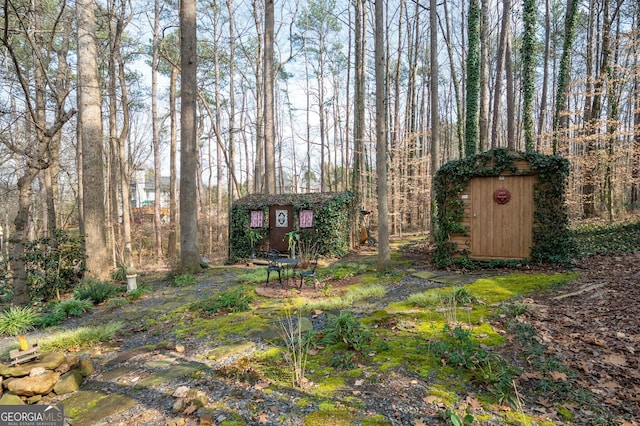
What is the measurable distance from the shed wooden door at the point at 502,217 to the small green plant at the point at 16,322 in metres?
8.04

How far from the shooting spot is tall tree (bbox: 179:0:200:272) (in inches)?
287

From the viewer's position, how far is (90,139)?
21.4 feet

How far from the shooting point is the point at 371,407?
2.14 m

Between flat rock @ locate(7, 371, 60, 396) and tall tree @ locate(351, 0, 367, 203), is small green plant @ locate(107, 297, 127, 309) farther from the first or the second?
tall tree @ locate(351, 0, 367, 203)

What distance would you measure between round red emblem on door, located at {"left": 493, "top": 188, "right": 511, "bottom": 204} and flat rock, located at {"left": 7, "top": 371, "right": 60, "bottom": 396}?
762cm

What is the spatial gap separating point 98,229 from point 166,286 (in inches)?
74.2

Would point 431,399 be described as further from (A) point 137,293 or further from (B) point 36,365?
(A) point 137,293

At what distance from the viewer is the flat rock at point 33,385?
2449mm

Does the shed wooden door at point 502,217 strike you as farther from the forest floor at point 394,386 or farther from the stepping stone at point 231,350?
the stepping stone at point 231,350

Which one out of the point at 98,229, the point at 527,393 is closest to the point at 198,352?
the point at 527,393

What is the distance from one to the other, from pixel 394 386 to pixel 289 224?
8.64 metres

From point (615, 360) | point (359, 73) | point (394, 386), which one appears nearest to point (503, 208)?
point (615, 360)

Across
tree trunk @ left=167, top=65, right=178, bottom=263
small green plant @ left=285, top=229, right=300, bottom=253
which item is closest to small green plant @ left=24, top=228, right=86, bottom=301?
small green plant @ left=285, top=229, right=300, bottom=253

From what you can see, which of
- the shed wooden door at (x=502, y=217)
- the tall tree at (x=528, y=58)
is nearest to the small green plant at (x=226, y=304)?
the shed wooden door at (x=502, y=217)
